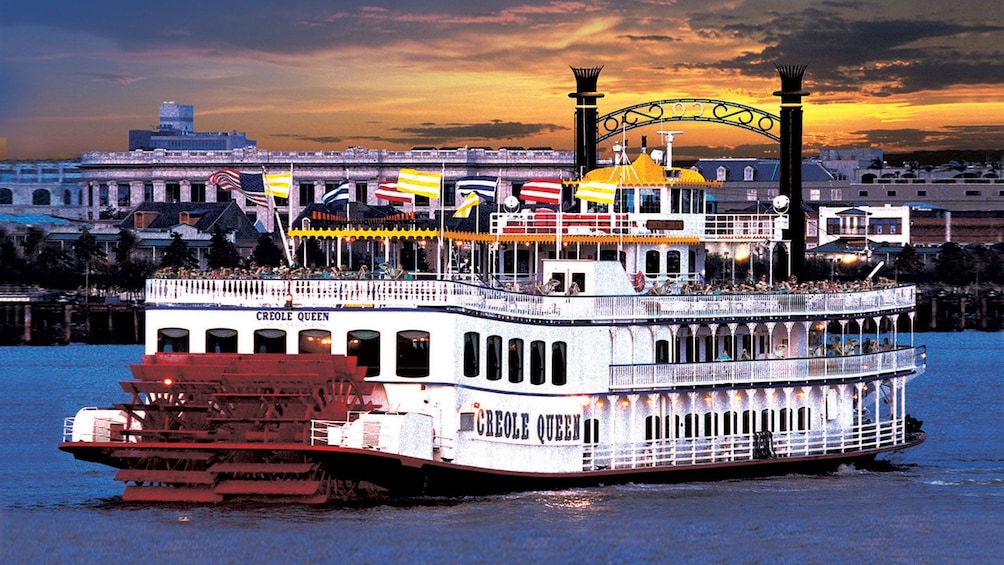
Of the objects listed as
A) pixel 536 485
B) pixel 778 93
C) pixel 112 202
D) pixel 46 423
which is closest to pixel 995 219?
pixel 112 202

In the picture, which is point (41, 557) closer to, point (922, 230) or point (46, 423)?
point (46, 423)

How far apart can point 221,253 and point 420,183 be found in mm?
80350

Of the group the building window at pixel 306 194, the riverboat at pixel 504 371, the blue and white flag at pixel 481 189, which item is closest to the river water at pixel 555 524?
the riverboat at pixel 504 371

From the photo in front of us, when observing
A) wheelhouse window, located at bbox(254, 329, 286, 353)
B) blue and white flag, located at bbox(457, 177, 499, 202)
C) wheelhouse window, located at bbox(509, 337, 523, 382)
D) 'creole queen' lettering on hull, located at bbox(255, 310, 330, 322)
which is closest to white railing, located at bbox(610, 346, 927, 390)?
wheelhouse window, located at bbox(509, 337, 523, 382)

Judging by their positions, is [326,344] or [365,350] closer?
[365,350]

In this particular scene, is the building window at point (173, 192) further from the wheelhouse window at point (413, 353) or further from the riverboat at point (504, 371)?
the wheelhouse window at point (413, 353)

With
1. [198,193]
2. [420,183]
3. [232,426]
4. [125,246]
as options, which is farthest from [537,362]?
[198,193]

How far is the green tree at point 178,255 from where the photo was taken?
385 feet

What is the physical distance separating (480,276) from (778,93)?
62.0 ft

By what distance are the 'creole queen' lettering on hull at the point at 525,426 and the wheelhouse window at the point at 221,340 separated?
4.52 meters

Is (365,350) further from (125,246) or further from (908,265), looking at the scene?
(908,265)

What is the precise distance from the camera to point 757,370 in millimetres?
42469

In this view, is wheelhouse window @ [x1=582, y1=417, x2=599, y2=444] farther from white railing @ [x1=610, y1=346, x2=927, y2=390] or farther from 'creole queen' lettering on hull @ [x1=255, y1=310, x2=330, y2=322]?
'creole queen' lettering on hull @ [x1=255, y1=310, x2=330, y2=322]

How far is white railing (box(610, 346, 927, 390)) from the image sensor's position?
40.8m
